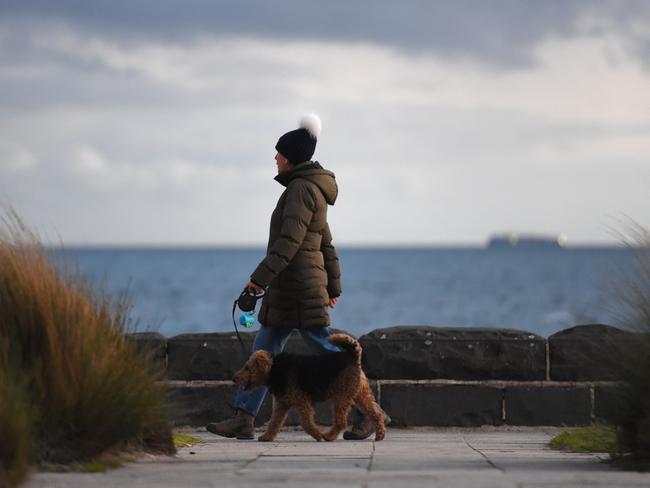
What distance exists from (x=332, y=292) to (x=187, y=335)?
1.82m

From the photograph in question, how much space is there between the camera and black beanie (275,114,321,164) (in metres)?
8.24

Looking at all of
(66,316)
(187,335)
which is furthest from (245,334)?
(66,316)

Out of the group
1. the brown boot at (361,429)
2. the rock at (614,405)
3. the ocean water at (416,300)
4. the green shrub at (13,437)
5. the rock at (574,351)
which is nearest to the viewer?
the green shrub at (13,437)

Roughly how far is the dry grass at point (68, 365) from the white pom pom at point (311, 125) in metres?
2.14

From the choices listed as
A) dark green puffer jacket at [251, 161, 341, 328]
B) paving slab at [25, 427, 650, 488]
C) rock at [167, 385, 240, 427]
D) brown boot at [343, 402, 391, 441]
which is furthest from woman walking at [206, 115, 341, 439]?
rock at [167, 385, 240, 427]

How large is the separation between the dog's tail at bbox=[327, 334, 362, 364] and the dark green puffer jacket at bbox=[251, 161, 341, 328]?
13cm

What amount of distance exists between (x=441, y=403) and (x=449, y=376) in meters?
0.22

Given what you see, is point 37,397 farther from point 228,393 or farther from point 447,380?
point 447,380

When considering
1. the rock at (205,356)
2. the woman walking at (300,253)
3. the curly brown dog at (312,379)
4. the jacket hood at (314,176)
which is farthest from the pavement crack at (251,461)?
the rock at (205,356)

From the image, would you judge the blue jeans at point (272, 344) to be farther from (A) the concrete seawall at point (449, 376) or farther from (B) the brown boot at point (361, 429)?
(A) the concrete seawall at point (449, 376)

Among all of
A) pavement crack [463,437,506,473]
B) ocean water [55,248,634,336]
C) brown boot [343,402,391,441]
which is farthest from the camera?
ocean water [55,248,634,336]

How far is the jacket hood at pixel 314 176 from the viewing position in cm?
820

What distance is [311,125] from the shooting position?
27.3 feet

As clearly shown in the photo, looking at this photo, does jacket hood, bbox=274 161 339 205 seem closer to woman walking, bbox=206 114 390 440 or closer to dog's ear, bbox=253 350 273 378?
woman walking, bbox=206 114 390 440
